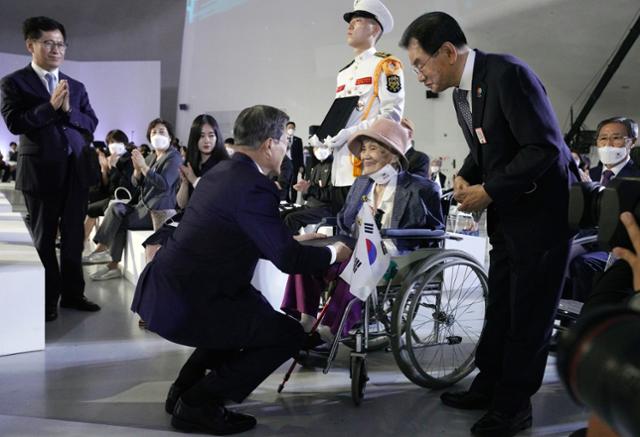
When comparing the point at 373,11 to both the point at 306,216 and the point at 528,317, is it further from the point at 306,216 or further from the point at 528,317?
the point at 528,317

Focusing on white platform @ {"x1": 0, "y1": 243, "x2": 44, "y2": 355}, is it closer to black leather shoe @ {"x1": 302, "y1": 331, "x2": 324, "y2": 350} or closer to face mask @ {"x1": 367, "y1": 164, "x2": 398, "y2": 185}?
black leather shoe @ {"x1": 302, "y1": 331, "x2": 324, "y2": 350}

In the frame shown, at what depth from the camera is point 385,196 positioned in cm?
277

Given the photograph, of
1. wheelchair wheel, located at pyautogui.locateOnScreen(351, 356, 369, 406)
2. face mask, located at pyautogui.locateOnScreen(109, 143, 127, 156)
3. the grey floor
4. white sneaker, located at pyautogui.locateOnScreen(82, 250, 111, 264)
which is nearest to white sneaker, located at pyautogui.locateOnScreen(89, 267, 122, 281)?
white sneaker, located at pyautogui.locateOnScreen(82, 250, 111, 264)

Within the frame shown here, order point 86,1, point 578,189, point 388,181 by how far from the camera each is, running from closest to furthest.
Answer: point 578,189 < point 388,181 < point 86,1

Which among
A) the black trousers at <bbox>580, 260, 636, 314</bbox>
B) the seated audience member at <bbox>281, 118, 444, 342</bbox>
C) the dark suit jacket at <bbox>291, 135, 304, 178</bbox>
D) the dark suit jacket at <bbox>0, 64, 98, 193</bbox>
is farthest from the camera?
the dark suit jacket at <bbox>291, 135, 304, 178</bbox>

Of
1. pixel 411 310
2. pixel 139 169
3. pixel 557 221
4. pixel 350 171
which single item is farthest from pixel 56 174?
pixel 557 221

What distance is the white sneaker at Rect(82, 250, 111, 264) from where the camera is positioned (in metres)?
5.20

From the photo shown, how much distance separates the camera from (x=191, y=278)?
2.02 m

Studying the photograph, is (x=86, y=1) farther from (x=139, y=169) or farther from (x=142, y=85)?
(x=139, y=169)

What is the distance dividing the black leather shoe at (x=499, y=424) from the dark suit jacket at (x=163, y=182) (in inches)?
110

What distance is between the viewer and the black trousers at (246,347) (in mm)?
2037

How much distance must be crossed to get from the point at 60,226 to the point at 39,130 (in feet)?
1.80

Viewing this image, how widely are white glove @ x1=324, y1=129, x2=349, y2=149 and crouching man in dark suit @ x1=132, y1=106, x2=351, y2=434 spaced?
2.96 ft

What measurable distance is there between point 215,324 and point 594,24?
8321mm
